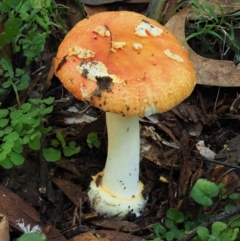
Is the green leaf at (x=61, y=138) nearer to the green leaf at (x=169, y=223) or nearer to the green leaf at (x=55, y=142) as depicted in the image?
the green leaf at (x=55, y=142)

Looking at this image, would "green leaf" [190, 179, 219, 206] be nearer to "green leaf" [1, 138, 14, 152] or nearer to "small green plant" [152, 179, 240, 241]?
"small green plant" [152, 179, 240, 241]

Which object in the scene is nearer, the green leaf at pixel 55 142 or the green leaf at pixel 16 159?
the green leaf at pixel 16 159

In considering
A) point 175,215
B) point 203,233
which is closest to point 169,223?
point 175,215

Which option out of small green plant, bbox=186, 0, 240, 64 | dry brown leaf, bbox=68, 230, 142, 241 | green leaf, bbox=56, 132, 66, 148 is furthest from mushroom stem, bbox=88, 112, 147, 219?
small green plant, bbox=186, 0, 240, 64

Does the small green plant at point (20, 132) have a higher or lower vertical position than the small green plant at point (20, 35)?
lower

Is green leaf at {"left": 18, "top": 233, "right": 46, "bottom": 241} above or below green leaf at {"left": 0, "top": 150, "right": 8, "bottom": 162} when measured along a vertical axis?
below

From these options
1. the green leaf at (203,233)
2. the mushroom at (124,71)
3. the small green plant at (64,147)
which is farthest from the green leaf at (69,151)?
the green leaf at (203,233)

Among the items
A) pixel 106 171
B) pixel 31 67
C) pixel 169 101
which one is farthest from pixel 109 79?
pixel 31 67
